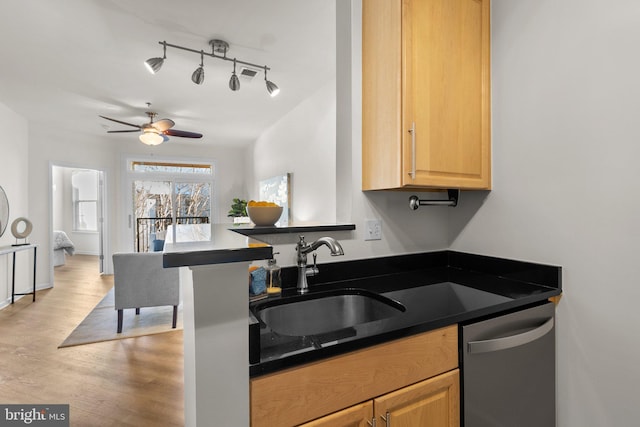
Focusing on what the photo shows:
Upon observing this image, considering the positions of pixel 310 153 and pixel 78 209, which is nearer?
pixel 310 153

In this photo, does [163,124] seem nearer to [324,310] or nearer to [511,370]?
[324,310]

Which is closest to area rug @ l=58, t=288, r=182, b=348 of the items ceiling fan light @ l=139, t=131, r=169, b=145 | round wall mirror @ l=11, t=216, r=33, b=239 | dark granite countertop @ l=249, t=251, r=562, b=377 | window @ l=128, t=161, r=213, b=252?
round wall mirror @ l=11, t=216, r=33, b=239

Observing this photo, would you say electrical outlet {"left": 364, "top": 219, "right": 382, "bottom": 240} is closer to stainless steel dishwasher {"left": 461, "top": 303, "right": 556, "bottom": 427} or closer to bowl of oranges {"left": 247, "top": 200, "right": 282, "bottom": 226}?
bowl of oranges {"left": 247, "top": 200, "right": 282, "bottom": 226}

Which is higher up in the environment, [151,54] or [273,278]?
[151,54]

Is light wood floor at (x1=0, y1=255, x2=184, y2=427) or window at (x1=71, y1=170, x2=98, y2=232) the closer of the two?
light wood floor at (x1=0, y1=255, x2=184, y2=427)

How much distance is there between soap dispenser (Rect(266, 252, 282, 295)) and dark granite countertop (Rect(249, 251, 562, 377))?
0.05 meters

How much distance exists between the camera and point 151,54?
295 cm

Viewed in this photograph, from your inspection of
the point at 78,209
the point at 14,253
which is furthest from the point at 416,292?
the point at 78,209

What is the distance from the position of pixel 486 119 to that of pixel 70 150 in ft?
21.6

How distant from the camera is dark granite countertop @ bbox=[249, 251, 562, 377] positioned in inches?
33.5

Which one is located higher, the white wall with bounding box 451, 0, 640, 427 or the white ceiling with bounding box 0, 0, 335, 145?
the white ceiling with bounding box 0, 0, 335, 145

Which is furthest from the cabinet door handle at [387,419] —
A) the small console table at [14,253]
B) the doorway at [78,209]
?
the doorway at [78,209]

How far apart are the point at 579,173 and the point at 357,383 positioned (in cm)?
119

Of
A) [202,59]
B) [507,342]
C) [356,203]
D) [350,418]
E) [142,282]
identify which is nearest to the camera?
[350,418]
